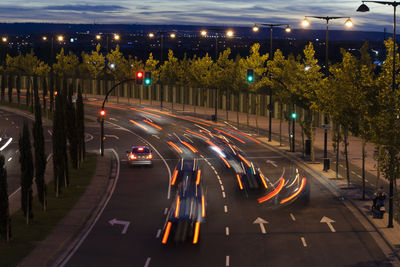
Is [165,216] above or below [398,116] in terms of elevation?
below

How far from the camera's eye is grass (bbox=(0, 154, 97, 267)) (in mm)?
28350

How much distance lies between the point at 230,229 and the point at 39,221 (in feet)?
32.5

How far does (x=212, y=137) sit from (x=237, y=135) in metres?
3.35

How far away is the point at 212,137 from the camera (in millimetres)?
73375

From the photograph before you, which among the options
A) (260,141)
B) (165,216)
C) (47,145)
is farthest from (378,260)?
(47,145)

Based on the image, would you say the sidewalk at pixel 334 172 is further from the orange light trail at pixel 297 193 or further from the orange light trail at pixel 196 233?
the orange light trail at pixel 196 233

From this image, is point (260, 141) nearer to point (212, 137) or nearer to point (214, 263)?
point (212, 137)

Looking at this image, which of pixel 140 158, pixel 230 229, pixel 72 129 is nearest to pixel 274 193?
pixel 230 229

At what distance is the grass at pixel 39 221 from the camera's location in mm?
28350

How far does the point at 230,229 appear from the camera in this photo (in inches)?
1313

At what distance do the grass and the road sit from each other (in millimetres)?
2215

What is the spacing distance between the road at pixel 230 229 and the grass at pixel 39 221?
7.27 feet

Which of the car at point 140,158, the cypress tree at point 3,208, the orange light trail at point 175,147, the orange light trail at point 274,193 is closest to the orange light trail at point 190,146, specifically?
the orange light trail at point 175,147

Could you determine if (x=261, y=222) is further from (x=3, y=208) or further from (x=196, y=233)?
(x=3, y=208)
